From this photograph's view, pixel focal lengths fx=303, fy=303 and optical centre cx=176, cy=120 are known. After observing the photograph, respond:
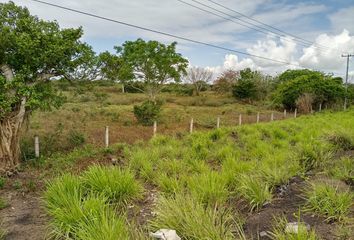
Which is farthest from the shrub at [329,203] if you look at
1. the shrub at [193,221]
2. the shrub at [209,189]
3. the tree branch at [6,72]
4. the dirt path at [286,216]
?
the tree branch at [6,72]

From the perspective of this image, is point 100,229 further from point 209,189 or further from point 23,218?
point 23,218

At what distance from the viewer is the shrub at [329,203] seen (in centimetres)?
381

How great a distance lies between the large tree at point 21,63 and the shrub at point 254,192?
214 inches

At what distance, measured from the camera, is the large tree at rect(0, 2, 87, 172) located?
716 cm

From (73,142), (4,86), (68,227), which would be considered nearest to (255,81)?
(73,142)

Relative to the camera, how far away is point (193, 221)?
354 cm

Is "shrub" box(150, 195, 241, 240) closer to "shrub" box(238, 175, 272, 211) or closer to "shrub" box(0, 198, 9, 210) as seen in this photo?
"shrub" box(238, 175, 272, 211)

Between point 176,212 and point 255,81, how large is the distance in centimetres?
3492

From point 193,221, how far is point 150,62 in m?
21.8

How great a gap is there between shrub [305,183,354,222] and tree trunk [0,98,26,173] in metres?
6.73

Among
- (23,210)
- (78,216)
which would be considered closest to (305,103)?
(23,210)

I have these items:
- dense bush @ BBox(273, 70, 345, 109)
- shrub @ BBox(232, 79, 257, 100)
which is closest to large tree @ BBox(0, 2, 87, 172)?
→ dense bush @ BBox(273, 70, 345, 109)

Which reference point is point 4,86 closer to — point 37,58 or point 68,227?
point 37,58

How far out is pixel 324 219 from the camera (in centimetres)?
383
